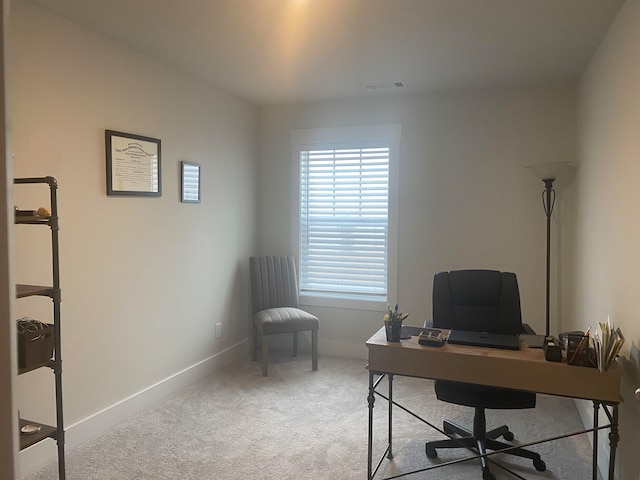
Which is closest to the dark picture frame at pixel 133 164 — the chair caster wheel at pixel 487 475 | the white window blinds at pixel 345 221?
the white window blinds at pixel 345 221

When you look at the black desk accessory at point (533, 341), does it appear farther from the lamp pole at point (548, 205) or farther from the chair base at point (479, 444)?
the lamp pole at point (548, 205)

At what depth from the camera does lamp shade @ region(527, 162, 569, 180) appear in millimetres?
3551

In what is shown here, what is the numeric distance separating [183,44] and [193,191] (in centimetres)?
116

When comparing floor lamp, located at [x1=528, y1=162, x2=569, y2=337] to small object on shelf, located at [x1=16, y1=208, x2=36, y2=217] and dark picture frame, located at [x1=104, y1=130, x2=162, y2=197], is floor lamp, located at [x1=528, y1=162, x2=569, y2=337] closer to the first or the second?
dark picture frame, located at [x1=104, y1=130, x2=162, y2=197]

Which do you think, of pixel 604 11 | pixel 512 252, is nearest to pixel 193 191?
pixel 512 252

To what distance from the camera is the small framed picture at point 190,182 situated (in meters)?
3.72

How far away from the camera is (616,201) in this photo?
8.19 feet

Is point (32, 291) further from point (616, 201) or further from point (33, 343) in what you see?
point (616, 201)

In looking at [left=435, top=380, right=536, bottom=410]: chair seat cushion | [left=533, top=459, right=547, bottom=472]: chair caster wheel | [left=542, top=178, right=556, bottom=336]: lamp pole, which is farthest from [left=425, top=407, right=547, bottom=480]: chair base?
[left=542, top=178, right=556, bottom=336]: lamp pole

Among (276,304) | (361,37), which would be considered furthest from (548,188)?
(276,304)

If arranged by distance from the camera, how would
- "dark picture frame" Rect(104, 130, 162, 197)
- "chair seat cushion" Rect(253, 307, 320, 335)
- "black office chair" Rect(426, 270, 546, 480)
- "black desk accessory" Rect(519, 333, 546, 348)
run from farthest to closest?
"chair seat cushion" Rect(253, 307, 320, 335)
"dark picture frame" Rect(104, 130, 162, 197)
"black office chair" Rect(426, 270, 546, 480)
"black desk accessory" Rect(519, 333, 546, 348)

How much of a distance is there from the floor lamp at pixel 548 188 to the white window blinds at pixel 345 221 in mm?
1293

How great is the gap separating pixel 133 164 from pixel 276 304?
1.87 metres

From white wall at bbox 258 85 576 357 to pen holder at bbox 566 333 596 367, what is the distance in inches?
78.2
